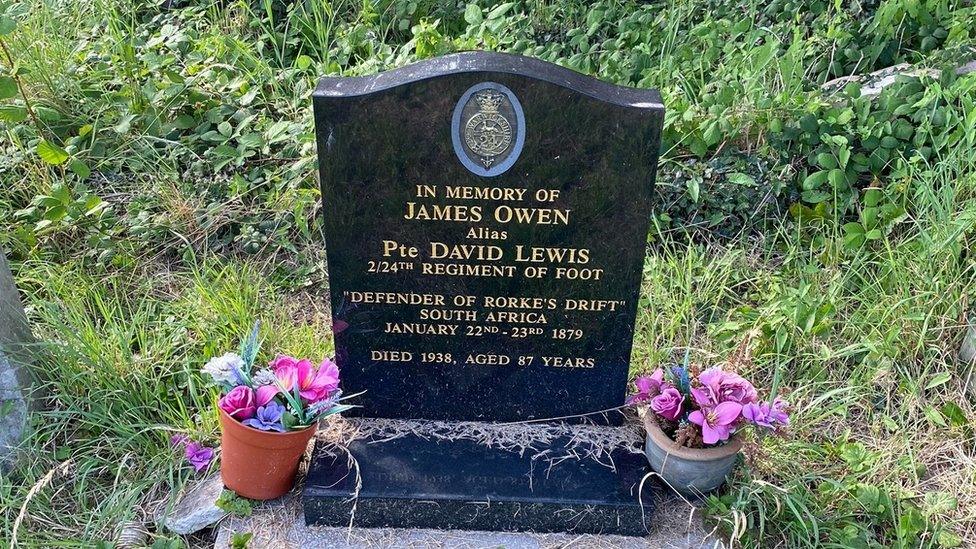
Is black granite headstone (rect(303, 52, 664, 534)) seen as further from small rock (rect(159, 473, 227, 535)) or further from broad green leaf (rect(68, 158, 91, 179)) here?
broad green leaf (rect(68, 158, 91, 179))

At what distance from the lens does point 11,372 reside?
2.65 m

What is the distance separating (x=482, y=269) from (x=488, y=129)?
445 mm

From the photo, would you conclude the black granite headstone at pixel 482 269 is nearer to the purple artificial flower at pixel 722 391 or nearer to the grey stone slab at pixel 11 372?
the purple artificial flower at pixel 722 391

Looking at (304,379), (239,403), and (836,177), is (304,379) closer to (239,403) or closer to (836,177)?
(239,403)

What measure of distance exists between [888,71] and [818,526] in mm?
2244

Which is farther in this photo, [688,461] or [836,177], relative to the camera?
[836,177]

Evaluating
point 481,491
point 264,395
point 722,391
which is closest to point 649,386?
point 722,391

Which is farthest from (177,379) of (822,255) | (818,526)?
(822,255)

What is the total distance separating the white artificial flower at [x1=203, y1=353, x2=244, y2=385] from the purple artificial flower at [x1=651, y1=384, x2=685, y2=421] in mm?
1183

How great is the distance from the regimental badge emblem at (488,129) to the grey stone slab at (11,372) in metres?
1.49

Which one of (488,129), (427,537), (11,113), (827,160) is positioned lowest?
(427,537)

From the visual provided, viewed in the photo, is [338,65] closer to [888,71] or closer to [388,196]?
[388,196]

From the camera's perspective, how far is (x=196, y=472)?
2648 millimetres

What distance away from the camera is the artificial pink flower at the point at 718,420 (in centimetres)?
233
